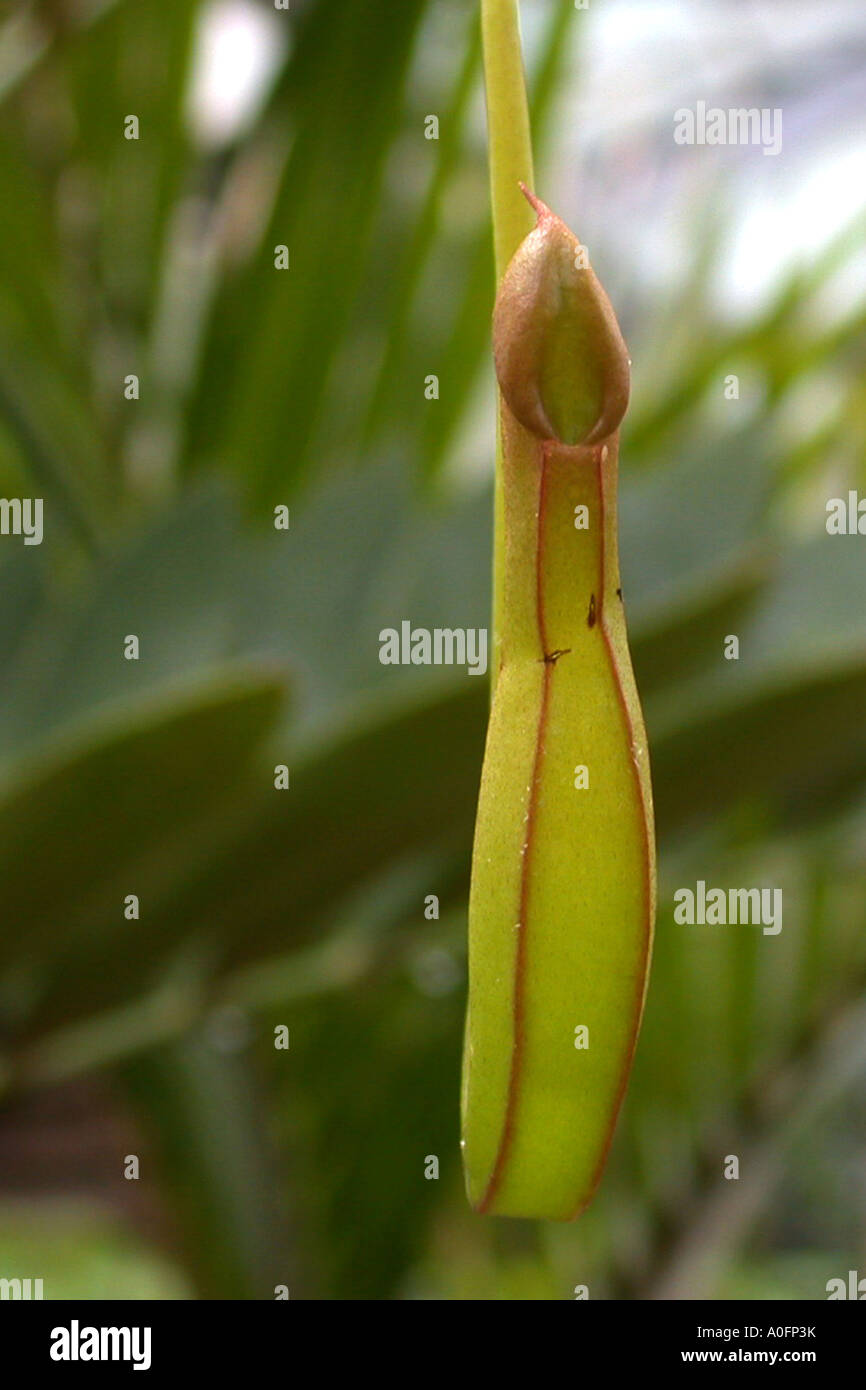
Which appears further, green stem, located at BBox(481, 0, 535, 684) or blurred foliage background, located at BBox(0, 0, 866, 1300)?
blurred foliage background, located at BBox(0, 0, 866, 1300)

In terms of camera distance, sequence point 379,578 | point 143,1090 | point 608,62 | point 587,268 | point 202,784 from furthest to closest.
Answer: point 608,62
point 143,1090
point 379,578
point 202,784
point 587,268

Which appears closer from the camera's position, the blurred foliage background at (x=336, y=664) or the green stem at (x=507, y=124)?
the green stem at (x=507, y=124)

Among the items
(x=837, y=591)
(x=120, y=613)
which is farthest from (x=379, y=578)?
(x=837, y=591)

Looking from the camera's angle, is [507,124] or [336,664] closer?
[507,124]
